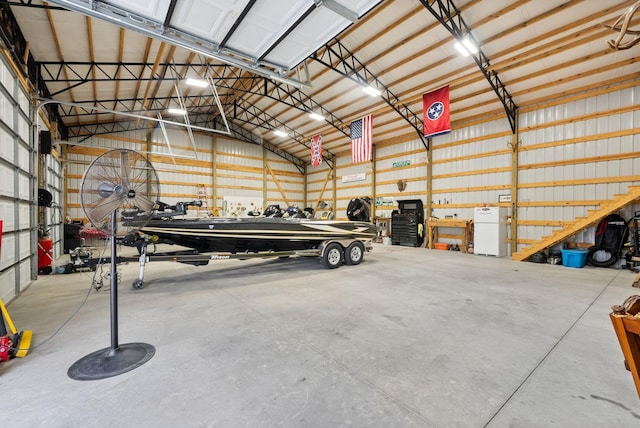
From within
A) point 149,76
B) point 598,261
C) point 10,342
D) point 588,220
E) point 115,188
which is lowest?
point 598,261

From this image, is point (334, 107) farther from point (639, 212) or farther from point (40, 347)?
point (40, 347)

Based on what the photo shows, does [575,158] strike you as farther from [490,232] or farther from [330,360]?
[330,360]

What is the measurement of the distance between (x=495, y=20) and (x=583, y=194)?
17.3ft

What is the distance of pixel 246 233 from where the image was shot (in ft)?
16.7

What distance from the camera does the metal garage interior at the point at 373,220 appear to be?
70.5 inches

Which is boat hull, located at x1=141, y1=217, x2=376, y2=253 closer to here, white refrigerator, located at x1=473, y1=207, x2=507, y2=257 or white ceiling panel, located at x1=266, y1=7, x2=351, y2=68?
white ceiling panel, located at x1=266, y1=7, x2=351, y2=68

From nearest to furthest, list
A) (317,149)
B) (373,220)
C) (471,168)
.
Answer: (471,168) → (373,220) → (317,149)

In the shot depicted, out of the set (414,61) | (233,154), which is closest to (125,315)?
(414,61)

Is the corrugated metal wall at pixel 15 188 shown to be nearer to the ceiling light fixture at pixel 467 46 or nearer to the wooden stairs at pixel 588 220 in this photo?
the ceiling light fixture at pixel 467 46

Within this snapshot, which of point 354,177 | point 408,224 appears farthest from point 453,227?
point 354,177

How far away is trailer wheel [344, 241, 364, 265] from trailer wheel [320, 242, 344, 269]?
0.26 m

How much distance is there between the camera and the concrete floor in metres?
1.60

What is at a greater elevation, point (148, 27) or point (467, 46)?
point (467, 46)

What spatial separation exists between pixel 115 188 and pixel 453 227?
1047cm
